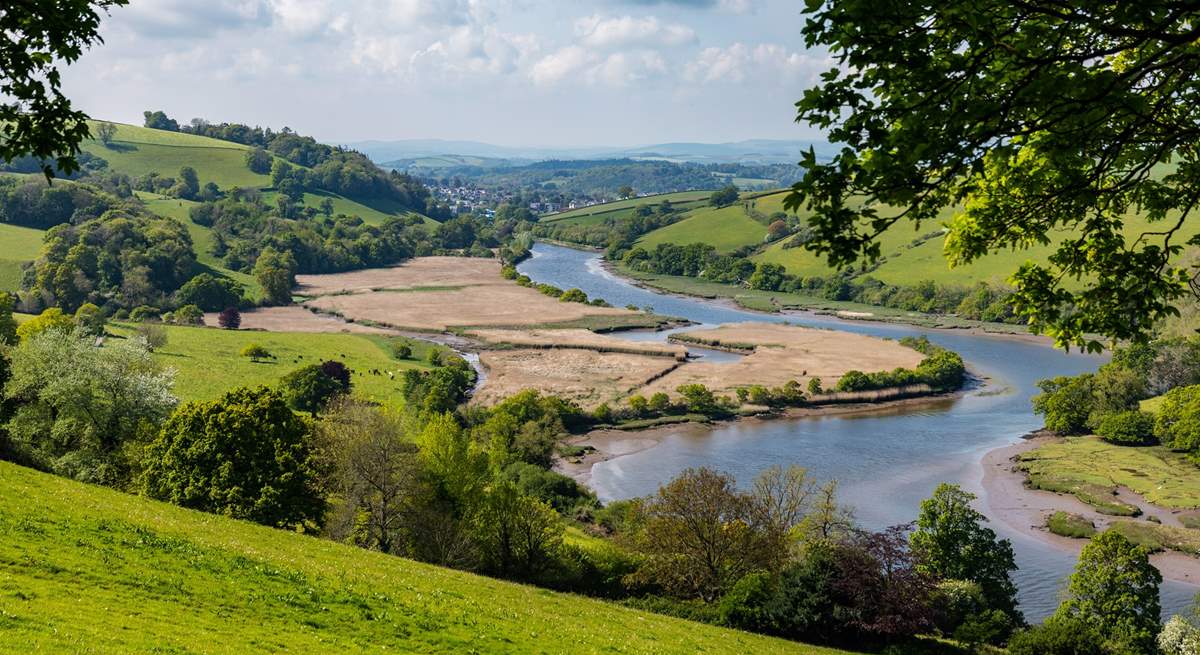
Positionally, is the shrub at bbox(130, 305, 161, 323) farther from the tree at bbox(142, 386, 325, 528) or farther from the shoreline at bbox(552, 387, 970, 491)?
the tree at bbox(142, 386, 325, 528)

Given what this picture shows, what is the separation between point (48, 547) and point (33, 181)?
173m

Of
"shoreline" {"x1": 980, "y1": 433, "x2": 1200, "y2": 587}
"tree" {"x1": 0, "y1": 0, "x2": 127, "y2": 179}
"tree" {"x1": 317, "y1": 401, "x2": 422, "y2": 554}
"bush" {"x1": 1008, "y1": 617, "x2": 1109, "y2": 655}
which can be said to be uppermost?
"tree" {"x1": 0, "y1": 0, "x2": 127, "y2": 179}

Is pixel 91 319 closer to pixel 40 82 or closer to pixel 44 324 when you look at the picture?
pixel 44 324

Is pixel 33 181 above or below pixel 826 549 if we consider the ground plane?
above

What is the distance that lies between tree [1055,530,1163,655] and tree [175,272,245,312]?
122959 millimetres

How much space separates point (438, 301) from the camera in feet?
483

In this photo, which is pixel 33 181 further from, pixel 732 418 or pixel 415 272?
pixel 732 418

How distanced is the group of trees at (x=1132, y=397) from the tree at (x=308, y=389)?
215 feet

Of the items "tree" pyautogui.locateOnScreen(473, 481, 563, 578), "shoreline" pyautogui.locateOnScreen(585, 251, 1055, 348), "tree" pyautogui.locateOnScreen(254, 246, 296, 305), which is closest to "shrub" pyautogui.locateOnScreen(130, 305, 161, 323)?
"tree" pyautogui.locateOnScreen(254, 246, 296, 305)

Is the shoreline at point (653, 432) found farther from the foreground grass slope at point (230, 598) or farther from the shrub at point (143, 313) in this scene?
the shrub at point (143, 313)

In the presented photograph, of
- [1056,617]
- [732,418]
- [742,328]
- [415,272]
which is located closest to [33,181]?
[415,272]

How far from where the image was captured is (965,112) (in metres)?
8.36

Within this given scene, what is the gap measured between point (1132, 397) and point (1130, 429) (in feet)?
32.3

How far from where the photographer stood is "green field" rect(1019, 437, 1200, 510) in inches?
2329
